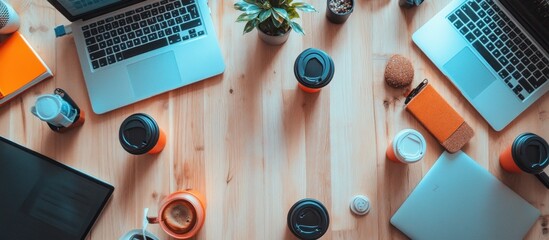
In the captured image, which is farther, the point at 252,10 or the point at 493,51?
the point at 493,51

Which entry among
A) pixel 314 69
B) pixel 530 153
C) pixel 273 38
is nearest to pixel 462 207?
pixel 530 153

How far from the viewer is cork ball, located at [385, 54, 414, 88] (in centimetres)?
93

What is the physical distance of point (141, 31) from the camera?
0.92 meters

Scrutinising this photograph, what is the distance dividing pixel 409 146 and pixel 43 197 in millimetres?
795

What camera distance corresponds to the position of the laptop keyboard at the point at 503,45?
925 mm

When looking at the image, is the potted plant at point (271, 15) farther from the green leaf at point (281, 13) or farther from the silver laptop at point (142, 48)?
the silver laptop at point (142, 48)

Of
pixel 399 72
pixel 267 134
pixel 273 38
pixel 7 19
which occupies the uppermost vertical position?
pixel 7 19

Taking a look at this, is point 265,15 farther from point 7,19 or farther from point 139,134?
point 7,19

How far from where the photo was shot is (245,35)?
948 millimetres

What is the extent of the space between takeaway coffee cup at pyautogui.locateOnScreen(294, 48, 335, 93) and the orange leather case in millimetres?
216

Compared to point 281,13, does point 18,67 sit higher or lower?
higher

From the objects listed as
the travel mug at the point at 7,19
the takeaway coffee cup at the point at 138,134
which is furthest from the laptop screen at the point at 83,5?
the takeaway coffee cup at the point at 138,134

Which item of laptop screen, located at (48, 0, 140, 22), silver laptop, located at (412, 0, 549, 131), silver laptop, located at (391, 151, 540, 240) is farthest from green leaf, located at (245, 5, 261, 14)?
silver laptop, located at (391, 151, 540, 240)

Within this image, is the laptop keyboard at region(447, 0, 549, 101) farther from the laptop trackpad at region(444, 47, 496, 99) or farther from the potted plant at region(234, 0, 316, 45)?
the potted plant at region(234, 0, 316, 45)
